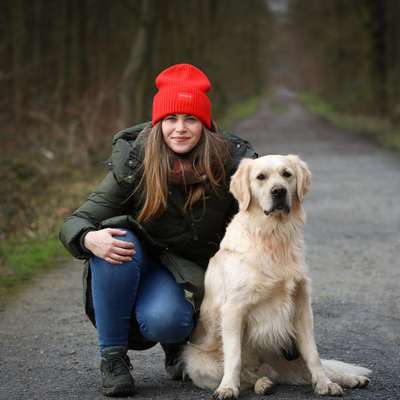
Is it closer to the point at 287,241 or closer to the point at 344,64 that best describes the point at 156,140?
the point at 287,241

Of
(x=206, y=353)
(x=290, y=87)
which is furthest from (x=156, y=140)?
(x=290, y=87)

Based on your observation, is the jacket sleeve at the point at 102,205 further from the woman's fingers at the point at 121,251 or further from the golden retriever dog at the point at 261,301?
the golden retriever dog at the point at 261,301

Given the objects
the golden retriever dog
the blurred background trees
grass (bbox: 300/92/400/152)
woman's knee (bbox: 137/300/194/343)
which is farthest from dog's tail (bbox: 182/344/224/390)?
the blurred background trees

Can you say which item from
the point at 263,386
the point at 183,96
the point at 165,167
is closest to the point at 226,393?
the point at 263,386

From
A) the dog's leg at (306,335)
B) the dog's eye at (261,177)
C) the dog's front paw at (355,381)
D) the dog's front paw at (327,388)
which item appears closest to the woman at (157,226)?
the dog's eye at (261,177)

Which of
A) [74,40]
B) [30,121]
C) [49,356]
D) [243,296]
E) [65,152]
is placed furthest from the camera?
[74,40]

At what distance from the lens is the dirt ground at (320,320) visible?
407 cm

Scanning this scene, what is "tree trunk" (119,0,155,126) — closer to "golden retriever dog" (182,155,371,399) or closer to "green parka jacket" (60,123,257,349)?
"green parka jacket" (60,123,257,349)

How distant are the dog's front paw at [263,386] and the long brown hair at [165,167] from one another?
94 cm

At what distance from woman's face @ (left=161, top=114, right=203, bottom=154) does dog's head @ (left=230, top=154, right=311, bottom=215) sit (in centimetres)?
30

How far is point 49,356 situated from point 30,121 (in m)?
17.5

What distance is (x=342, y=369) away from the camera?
396 centimetres

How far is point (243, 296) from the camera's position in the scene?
378cm

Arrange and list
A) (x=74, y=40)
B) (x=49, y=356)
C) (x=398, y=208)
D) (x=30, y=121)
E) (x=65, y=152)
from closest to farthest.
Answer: (x=49, y=356)
(x=398, y=208)
(x=65, y=152)
(x=30, y=121)
(x=74, y=40)
